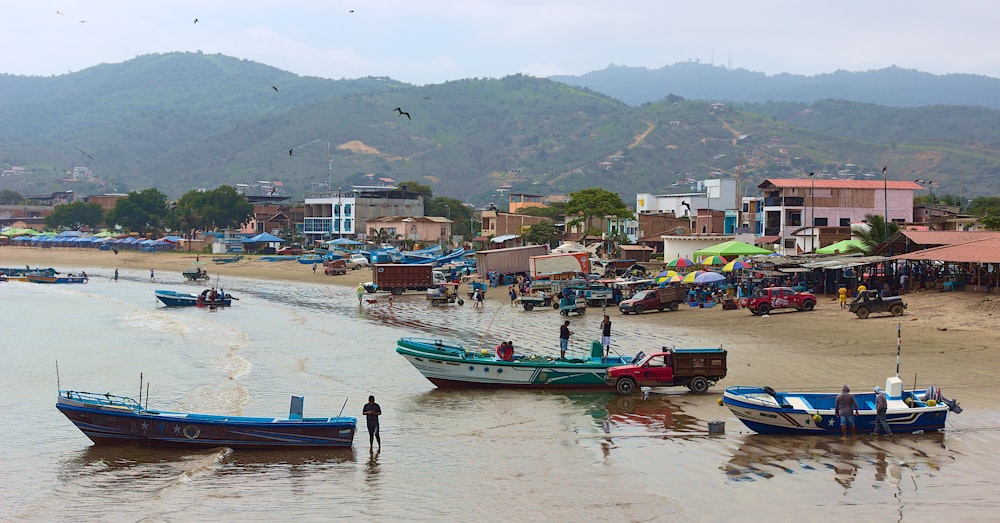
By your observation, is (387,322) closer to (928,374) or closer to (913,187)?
(928,374)

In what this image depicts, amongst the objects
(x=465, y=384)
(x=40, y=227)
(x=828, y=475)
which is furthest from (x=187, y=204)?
(x=828, y=475)

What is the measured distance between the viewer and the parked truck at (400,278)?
212 feet

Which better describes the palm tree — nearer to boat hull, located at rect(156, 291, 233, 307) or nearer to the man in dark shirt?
the man in dark shirt

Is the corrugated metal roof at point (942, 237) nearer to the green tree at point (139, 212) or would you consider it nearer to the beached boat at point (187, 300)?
the beached boat at point (187, 300)

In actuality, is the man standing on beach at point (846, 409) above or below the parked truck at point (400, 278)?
below

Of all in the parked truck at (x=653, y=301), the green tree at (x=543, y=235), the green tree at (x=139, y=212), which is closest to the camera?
the parked truck at (x=653, y=301)

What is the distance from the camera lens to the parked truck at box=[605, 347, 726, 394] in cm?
2447

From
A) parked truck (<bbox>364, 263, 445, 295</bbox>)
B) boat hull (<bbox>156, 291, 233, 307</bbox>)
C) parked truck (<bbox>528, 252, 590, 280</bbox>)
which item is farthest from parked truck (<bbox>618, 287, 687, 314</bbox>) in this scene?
boat hull (<bbox>156, 291, 233, 307</bbox>)

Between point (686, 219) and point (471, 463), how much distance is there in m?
75.8

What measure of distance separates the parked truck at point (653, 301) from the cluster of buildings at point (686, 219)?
18828 millimetres

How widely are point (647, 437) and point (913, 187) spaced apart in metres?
62.3

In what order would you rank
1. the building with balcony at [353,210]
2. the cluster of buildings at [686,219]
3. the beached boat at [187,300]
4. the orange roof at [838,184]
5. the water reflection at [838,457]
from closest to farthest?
the water reflection at [838,457] < the beached boat at [187,300] < the cluster of buildings at [686,219] < the orange roof at [838,184] < the building with balcony at [353,210]

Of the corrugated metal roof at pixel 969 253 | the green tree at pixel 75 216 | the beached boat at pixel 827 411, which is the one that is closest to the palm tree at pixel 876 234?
the corrugated metal roof at pixel 969 253

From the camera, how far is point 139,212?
144250 mm
